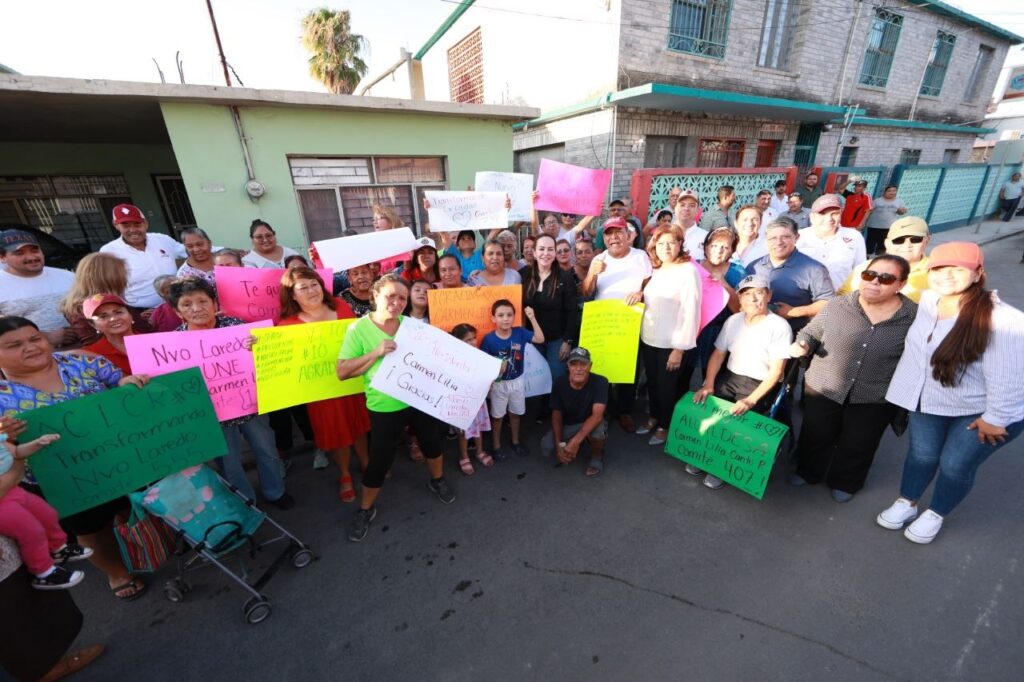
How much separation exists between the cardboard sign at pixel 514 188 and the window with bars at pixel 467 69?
10.3 metres

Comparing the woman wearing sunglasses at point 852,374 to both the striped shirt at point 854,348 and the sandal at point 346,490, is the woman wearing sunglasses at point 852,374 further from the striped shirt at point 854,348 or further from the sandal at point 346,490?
the sandal at point 346,490

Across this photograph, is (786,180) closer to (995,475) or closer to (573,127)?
(573,127)

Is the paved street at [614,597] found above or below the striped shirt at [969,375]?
below

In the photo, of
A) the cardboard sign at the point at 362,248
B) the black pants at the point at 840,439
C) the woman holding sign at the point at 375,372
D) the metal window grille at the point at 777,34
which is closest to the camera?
the woman holding sign at the point at 375,372

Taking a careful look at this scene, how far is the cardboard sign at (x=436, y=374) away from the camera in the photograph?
8.92 ft

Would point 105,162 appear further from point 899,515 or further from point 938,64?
point 938,64

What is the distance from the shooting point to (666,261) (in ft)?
11.4

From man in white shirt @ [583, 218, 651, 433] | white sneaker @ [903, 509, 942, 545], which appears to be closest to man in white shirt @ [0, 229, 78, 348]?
man in white shirt @ [583, 218, 651, 433]

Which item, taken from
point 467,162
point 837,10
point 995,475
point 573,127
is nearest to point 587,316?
point 995,475

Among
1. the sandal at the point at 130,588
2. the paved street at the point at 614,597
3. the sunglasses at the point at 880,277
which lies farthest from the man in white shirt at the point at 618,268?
the sandal at the point at 130,588

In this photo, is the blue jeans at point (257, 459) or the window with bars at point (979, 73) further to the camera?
the window with bars at point (979, 73)

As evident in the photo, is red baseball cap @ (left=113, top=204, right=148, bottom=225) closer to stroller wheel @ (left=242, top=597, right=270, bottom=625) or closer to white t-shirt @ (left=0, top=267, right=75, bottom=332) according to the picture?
white t-shirt @ (left=0, top=267, right=75, bottom=332)

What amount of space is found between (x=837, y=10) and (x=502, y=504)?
17.0 metres

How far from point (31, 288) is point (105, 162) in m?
9.05
